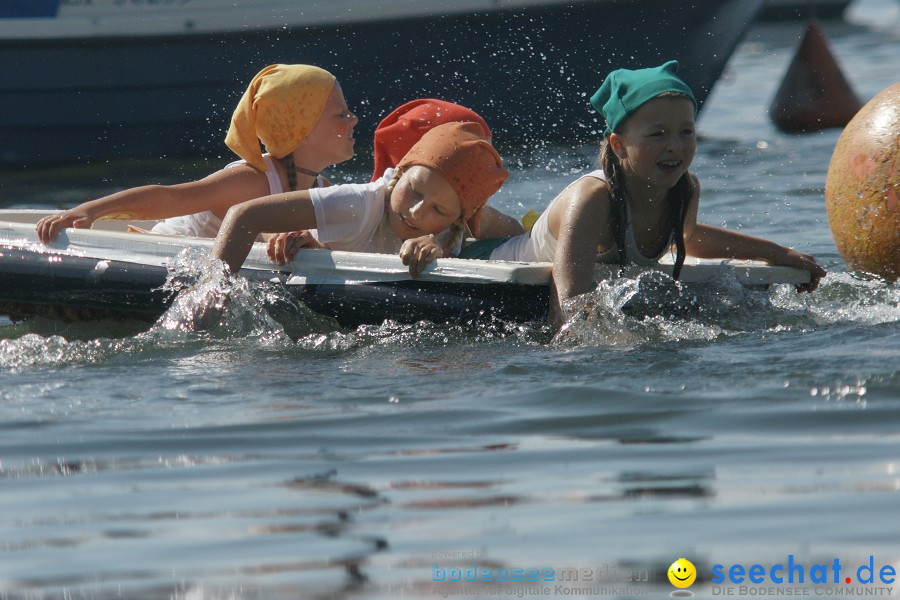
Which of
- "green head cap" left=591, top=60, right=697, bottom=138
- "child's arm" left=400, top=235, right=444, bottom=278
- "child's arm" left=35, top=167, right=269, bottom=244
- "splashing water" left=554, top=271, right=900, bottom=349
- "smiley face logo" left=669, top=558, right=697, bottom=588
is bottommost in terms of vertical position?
"splashing water" left=554, top=271, right=900, bottom=349

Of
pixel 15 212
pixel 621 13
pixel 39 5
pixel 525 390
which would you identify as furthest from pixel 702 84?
pixel 525 390

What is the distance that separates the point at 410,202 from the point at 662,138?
3.53 ft

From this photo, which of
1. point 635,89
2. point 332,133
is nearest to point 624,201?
point 635,89

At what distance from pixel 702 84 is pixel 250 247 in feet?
25.7

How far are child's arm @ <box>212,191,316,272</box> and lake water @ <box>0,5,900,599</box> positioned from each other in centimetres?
36

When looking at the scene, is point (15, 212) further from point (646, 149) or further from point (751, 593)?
point (751, 593)

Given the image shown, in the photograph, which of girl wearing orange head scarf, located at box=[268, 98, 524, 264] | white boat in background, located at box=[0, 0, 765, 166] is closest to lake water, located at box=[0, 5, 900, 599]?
girl wearing orange head scarf, located at box=[268, 98, 524, 264]

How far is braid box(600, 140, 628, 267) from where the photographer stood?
5.79 meters

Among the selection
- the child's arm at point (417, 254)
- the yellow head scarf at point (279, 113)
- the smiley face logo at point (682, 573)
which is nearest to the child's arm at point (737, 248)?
the child's arm at point (417, 254)

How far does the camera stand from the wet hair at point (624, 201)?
579 cm

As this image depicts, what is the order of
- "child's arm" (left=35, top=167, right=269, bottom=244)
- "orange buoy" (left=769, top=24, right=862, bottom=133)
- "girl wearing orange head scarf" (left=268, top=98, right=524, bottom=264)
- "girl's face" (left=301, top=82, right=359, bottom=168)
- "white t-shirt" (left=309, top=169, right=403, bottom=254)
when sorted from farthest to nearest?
"orange buoy" (left=769, top=24, right=862, bottom=133), "girl's face" (left=301, top=82, right=359, bottom=168), "child's arm" (left=35, top=167, right=269, bottom=244), "girl wearing orange head scarf" (left=268, top=98, right=524, bottom=264), "white t-shirt" (left=309, top=169, right=403, bottom=254)

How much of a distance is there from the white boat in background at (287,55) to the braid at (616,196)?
640 centimetres

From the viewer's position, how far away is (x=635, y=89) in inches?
224

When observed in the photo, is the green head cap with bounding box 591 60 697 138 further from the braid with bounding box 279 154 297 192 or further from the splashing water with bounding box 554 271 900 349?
the braid with bounding box 279 154 297 192
